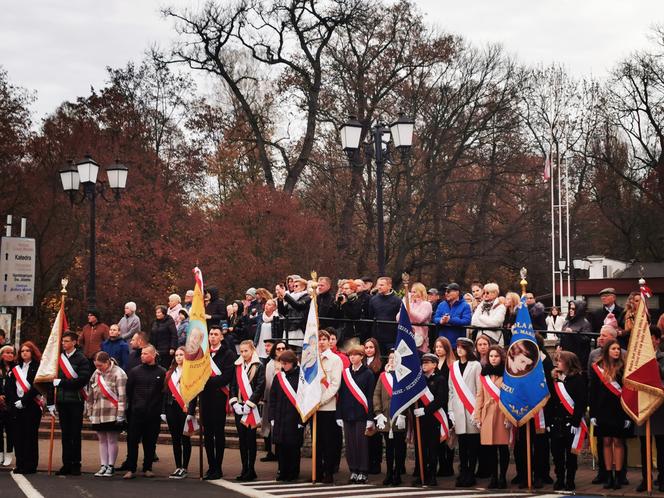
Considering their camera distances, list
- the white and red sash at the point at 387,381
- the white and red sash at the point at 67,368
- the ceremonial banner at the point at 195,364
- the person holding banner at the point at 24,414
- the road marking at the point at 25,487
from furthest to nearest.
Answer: the person holding banner at the point at 24,414 < the white and red sash at the point at 67,368 < the ceremonial banner at the point at 195,364 < the white and red sash at the point at 387,381 < the road marking at the point at 25,487

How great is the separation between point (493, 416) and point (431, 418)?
836 mm

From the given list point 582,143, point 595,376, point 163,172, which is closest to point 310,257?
point 163,172

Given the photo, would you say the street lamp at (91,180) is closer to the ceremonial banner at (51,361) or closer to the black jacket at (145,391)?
the ceremonial banner at (51,361)

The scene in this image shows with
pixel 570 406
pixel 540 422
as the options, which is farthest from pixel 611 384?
pixel 540 422

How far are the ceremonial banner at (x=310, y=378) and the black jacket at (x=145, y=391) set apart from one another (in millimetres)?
2095

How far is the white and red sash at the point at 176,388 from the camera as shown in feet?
48.3

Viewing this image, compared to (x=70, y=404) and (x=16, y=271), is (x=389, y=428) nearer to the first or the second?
(x=70, y=404)

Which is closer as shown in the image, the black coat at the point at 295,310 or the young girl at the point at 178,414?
the young girl at the point at 178,414

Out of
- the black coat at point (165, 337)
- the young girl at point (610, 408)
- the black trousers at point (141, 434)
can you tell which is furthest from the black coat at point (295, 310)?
the young girl at point (610, 408)

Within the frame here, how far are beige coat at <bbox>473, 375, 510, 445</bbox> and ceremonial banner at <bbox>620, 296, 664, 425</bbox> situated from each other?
4.93 ft

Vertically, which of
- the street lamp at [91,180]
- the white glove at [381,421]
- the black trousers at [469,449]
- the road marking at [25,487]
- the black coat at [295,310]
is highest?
the street lamp at [91,180]

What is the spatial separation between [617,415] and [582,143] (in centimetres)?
3900

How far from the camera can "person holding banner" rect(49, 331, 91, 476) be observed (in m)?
15.1

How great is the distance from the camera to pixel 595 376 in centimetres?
1306
